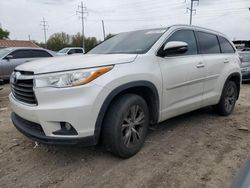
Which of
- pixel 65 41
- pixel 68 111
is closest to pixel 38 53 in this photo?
pixel 68 111

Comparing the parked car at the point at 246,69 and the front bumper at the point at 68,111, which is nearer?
the front bumper at the point at 68,111

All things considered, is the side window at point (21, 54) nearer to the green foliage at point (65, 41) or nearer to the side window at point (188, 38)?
the side window at point (188, 38)

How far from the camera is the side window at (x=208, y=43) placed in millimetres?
4266

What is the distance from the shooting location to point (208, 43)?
4.47 m

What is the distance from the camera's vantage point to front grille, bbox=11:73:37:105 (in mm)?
2650

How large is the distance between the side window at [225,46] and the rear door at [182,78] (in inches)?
41.5

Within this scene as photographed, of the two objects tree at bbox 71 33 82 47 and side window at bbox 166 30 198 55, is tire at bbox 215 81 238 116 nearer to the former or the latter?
side window at bbox 166 30 198 55

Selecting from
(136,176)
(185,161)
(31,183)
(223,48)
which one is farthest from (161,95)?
(223,48)

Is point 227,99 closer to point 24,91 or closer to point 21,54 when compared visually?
point 24,91

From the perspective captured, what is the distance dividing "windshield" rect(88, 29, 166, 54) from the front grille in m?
1.37

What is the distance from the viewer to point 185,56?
374 cm

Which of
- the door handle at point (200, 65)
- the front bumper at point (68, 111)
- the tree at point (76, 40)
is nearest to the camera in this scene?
the front bumper at point (68, 111)

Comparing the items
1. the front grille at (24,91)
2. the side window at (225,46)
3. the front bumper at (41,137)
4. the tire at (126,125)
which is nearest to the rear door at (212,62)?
the side window at (225,46)

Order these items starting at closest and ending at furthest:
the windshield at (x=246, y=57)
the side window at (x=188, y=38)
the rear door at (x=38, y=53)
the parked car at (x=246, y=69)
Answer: the side window at (x=188, y=38) < the rear door at (x=38, y=53) < the parked car at (x=246, y=69) < the windshield at (x=246, y=57)
